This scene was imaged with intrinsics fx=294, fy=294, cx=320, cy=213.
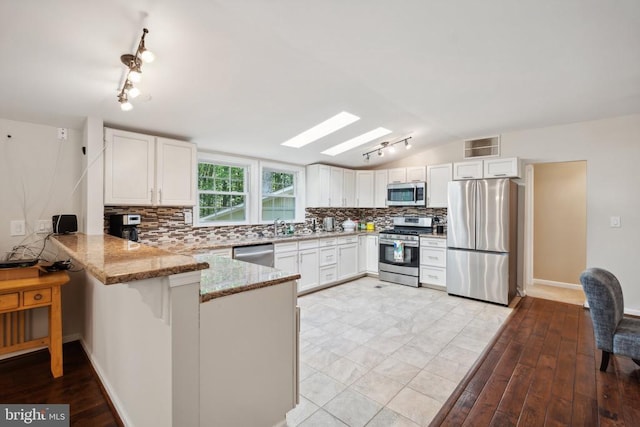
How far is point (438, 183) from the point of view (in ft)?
16.3

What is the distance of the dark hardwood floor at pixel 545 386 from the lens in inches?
74.3

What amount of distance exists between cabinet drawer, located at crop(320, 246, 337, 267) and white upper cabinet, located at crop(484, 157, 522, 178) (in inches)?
104

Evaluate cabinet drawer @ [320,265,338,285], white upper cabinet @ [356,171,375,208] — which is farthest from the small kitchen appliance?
cabinet drawer @ [320,265,338,285]

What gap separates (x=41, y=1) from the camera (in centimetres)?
150

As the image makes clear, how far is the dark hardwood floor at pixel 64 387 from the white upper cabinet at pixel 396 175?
4.92m

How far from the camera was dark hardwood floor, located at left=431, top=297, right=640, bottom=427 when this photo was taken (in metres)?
1.89

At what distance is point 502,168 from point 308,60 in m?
3.40

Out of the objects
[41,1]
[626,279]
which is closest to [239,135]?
[41,1]

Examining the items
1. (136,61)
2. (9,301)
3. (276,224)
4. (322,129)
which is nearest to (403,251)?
(276,224)

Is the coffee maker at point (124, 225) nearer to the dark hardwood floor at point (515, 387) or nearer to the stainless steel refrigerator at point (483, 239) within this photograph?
the dark hardwood floor at point (515, 387)

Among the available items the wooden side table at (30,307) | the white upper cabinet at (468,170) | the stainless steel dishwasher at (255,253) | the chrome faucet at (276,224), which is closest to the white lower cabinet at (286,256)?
the stainless steel dishwasher at (255,253)

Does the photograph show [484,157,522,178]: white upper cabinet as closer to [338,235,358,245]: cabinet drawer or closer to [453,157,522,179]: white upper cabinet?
[453,157,522,179]: white upper cabinet

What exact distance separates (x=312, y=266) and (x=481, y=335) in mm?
2412

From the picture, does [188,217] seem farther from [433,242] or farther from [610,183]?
[610,183]
